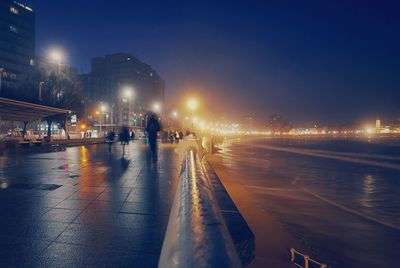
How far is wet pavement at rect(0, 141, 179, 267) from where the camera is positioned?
2.99 m

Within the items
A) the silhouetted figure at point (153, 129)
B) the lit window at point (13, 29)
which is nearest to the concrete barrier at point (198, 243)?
the silhouetted figure at point (153, 129)

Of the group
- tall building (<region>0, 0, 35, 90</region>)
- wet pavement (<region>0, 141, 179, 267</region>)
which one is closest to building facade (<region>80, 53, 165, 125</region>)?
tall building (<region>0, 0, 35, 90</region>)

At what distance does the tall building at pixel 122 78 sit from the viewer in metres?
153

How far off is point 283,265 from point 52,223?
3.42m

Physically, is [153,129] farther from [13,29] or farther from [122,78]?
[122,78]

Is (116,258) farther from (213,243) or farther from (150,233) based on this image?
(213,243)

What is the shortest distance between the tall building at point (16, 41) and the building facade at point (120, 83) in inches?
1506

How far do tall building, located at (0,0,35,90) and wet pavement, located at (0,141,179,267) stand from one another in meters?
103

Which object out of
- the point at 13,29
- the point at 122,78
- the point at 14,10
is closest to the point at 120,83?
the point at 122,78

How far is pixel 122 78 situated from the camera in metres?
175

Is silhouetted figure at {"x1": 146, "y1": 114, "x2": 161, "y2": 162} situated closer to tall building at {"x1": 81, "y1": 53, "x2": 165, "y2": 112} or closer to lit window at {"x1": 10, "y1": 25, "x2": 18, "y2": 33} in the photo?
lit window at {"x1": 10, "y1": 25, "x2": 18, "y2": 33}

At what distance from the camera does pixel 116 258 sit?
298cm

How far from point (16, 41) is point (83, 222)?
11817 centimetres

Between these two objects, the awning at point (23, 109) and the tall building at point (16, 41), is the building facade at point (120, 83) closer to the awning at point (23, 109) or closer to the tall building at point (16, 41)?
the tall building at point (16, 41)
